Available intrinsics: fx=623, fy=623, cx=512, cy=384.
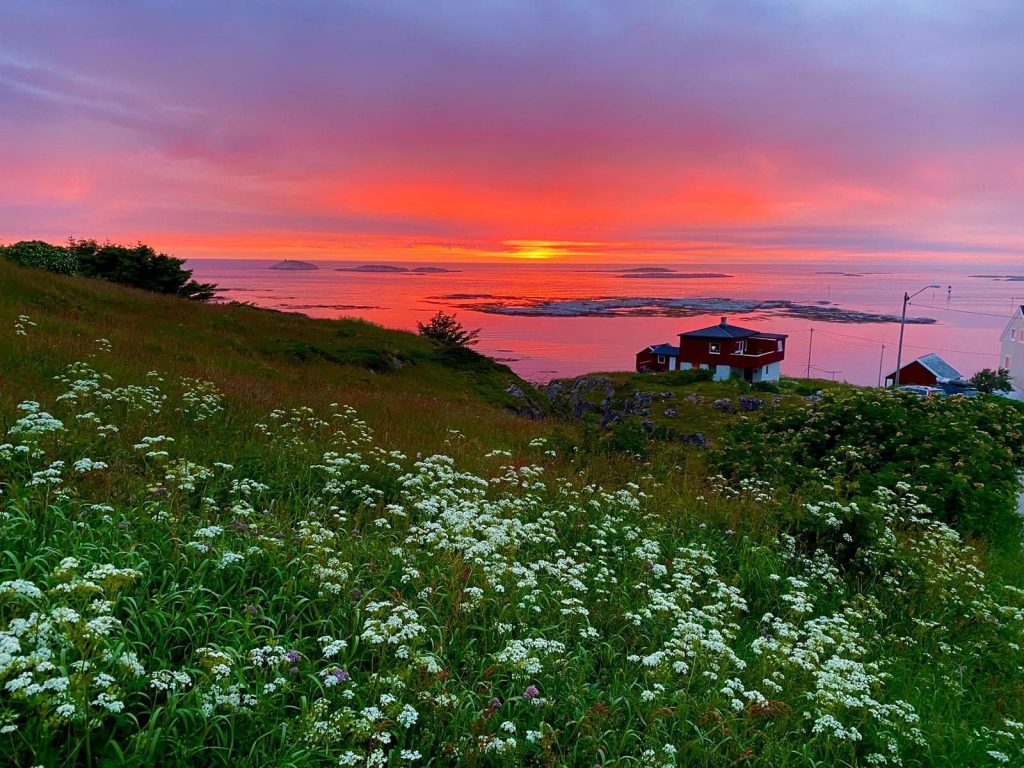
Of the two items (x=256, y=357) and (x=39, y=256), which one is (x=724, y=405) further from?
(x=39, y=256)

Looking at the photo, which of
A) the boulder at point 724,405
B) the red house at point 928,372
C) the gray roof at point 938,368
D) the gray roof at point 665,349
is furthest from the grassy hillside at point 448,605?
the gray roof at point 665,349

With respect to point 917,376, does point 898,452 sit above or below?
above

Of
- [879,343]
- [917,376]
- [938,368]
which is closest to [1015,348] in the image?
[938,368]

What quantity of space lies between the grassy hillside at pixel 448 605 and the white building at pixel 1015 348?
70.8m

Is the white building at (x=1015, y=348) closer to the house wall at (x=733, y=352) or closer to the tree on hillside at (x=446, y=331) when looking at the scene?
the house wall at (x=733, y=352)

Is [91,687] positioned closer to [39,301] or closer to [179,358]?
[179,358]

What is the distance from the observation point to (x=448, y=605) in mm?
4461

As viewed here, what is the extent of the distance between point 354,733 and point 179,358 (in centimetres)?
1351

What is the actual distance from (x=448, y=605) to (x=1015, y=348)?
83.6 meters

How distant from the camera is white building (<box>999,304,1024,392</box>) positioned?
2571 inches

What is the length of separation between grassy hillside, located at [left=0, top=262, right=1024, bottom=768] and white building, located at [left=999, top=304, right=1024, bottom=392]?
7081cm

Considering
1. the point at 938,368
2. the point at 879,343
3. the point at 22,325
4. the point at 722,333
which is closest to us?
the point at 22,325

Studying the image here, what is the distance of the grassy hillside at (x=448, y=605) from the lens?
308 centimetres

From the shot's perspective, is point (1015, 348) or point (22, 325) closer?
point (22, 325)
